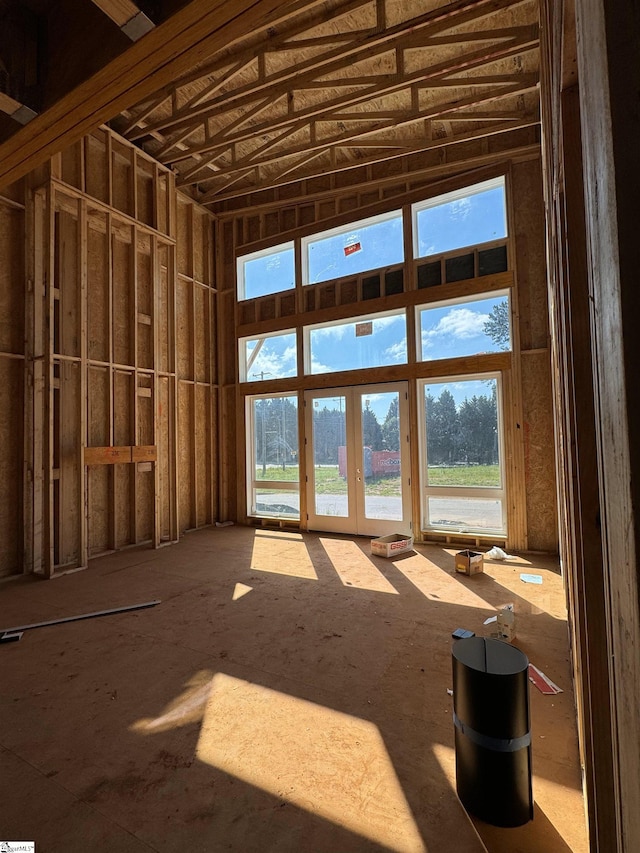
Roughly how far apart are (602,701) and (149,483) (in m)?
7.01

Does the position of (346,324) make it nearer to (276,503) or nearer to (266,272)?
(266,272)

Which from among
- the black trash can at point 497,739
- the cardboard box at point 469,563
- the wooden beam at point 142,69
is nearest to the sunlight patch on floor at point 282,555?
the cardboard box at point 469,563

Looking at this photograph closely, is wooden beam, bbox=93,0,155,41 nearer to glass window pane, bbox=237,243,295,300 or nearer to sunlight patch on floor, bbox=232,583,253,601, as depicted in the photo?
sunlight patch on floor, bbox=232,583,253,601

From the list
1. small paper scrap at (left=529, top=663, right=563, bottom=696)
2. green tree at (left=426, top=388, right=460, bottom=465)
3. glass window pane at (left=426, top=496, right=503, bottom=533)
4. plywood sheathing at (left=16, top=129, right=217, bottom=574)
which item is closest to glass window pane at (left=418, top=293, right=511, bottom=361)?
green tree at (left=426, top=388, right=460, bottom=465)

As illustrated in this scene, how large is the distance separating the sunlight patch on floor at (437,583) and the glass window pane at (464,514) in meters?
0.95

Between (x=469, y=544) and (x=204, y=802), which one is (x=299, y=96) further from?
(x=204, y=802)

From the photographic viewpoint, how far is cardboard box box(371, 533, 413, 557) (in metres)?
6.20

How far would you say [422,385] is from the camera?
7062 mm

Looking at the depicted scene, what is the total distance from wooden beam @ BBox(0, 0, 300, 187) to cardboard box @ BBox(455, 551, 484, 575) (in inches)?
204

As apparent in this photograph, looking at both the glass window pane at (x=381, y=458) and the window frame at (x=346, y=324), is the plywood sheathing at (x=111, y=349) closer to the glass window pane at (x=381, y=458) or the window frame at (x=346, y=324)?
the window frame at (x=346, y=324)

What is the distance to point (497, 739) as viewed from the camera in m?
1.91

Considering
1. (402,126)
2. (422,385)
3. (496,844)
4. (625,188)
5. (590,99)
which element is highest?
(402,126)

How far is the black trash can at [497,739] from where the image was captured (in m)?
1.90

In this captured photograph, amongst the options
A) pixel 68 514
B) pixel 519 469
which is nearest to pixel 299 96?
pixel 519 469
